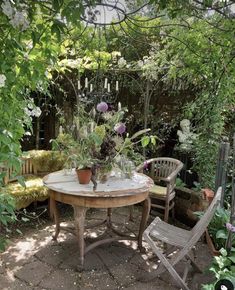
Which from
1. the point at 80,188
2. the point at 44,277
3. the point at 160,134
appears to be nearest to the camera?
the point at 44,277

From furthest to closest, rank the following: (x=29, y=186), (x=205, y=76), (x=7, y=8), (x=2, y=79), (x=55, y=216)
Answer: (x=205, y=76) → (x=29, y=186) → (x=55, y=216) → (x=2, y=79) → (x=7, y=8)

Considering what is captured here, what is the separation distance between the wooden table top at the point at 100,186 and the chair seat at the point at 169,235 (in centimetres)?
33

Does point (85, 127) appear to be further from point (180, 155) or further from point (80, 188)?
point (180, 155)

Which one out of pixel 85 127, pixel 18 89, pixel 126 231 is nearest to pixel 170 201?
pixel 126 231

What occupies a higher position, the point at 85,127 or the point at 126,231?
the point at 85,127

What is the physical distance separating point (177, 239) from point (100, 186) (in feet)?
2.53

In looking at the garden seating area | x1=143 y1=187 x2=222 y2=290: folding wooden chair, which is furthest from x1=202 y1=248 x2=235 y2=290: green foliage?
x1=143 y1=187 x2=222 y2=290: folding wooden chair

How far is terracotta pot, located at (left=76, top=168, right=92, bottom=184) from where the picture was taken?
269 centimetres

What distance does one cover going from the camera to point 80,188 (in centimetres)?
262

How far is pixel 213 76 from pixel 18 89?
8.16 feet

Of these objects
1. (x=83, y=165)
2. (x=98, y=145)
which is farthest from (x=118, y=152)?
(x=83, y=165)

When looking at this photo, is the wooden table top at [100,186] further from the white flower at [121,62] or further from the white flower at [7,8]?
the white flower at [121,62]

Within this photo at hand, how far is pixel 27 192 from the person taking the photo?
3359mm

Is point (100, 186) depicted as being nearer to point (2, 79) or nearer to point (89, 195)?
point (89, 195)
